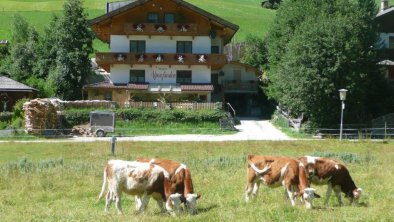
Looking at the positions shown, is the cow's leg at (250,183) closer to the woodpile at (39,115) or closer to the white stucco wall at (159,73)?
the woodpile at (39,115)

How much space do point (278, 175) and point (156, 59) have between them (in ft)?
145

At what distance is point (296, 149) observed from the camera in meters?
35.2

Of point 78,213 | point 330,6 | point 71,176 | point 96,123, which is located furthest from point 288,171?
point 330,6

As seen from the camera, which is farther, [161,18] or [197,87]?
[161,18]

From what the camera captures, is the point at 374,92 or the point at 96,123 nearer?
the point at 96,123

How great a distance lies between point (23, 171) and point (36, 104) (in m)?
24.2

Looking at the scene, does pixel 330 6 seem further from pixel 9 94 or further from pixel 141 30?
pixel 9 94

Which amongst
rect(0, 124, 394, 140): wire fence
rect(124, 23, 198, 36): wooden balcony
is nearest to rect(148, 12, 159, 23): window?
rect(124, 23, 198, 36): wooden balcony

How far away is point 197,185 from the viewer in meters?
20.4

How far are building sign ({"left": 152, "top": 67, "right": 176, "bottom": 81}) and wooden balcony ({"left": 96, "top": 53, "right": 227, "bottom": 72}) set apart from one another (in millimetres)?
990

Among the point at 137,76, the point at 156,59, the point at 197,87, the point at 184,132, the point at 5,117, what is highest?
the point at 156,59

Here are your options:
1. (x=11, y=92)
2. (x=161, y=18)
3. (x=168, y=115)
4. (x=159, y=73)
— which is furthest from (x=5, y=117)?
(x=161, y=18)

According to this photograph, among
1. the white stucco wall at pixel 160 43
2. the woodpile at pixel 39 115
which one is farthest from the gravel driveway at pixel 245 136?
the white stucco wall at pixel 160 43

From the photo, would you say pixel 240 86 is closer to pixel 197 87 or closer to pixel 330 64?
pixel 197 87
